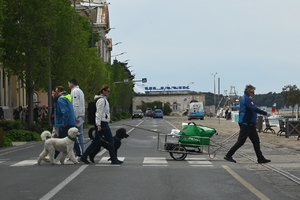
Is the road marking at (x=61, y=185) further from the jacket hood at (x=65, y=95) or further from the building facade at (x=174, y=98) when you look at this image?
the building facade at (x=174, y=98)

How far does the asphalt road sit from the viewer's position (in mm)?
8297

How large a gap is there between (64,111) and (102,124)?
1.04 meters

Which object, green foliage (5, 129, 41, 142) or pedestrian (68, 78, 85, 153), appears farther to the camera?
green foliage (5, 129, 41, 142)

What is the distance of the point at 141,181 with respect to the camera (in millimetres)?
9812

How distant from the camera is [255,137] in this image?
13.1 meters

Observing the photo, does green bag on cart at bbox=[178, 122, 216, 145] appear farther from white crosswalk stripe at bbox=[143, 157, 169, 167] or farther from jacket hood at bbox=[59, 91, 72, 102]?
jacket hood at bbox=[59, 91, 72, 102]

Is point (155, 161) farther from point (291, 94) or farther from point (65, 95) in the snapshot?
point (291, 94)

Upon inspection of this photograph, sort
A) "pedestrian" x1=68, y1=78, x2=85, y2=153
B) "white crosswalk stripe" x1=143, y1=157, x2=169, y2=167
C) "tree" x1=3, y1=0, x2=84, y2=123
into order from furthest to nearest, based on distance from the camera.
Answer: "tree" x1=3, y1=0, x2=84, y2=123
"pedestrian" x1=68, y1=78, x2=85, y2=153
"white crosswalk stripe" x1=143, y1=157, x2=169, y2=167

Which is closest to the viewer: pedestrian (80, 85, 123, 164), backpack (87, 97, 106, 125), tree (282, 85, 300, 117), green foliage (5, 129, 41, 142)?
pedestrian (80, 85, 123, 164)

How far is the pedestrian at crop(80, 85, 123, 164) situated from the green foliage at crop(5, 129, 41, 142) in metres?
12.3

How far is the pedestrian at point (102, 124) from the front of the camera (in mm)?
12359

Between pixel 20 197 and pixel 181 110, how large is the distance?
524 ft

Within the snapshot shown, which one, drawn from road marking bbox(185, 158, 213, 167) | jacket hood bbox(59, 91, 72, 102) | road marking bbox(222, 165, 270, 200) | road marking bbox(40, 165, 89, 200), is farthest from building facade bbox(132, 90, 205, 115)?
road marking bbox(40, 165, 89, 200)

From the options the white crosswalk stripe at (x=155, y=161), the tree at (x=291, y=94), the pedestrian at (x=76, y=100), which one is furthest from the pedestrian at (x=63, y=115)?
the tree at (x=291, y=94)
